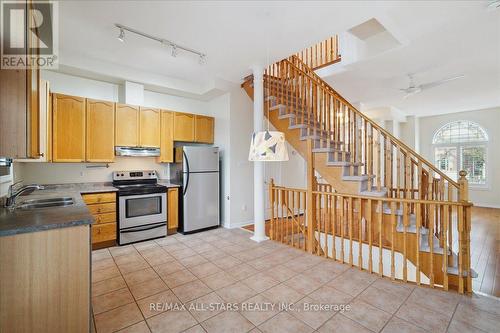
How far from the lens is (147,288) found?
254 centimetres

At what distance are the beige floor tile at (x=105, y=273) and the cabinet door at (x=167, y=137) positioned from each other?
2.07m

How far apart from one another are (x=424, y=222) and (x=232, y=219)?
3300mm

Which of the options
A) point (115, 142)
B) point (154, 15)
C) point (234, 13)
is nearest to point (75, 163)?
point (115, 142)

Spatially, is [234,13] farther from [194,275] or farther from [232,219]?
[232,219]

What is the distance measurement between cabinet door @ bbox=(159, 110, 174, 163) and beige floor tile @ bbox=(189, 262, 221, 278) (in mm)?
2248

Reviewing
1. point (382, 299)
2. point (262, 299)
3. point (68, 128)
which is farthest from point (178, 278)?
point (68, 128)

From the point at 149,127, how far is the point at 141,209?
4.82ft

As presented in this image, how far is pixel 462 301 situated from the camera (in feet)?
7.46

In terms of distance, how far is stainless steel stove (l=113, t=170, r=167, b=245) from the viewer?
3.81 metres

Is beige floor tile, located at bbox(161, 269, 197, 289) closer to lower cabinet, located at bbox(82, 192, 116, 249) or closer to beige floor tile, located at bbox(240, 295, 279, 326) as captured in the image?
beige floor tile, located at bbox(240, 295, 279, 326)

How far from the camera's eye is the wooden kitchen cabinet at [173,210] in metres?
4.34

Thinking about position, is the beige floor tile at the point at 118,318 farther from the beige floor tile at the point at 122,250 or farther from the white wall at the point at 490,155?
the white wall at the point at 490,155

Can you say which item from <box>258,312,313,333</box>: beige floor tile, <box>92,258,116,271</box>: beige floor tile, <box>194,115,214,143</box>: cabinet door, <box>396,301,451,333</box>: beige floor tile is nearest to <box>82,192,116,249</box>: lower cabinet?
<box>92,258,116,271</box>: beige floor tile

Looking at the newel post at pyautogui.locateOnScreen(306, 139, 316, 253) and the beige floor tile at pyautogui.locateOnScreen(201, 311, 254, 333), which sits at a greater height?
the newel post at pyautogui.locateOnScreen(306, 139, 316, 253)
